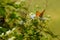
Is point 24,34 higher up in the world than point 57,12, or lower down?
lower down

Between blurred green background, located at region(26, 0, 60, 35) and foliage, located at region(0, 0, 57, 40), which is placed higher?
blurred green background, located at region(26, 0, 60, 35)

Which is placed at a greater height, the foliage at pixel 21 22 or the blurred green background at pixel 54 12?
the blurred green background at pixel 54 12

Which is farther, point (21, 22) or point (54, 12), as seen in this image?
point (54, 12)

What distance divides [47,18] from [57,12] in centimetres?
96

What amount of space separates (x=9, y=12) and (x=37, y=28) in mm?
138

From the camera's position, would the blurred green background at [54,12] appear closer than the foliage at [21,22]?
No

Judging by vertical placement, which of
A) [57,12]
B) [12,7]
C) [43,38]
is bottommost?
[43,38]

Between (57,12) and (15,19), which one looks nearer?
(15,19)

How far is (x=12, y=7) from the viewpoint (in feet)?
2.80

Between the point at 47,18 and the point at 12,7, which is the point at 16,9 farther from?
the point at 47,18

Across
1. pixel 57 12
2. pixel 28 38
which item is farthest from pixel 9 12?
pixel 57 12

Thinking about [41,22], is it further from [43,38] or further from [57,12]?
[57,12]

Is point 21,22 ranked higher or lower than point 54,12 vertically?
lower

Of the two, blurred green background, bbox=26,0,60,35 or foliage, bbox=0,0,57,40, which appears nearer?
foliage, bbox=0,0,57,40
